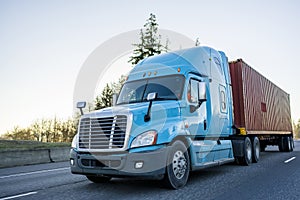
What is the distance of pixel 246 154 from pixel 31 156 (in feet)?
30.5

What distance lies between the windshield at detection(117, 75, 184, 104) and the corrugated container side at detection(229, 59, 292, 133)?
439cm

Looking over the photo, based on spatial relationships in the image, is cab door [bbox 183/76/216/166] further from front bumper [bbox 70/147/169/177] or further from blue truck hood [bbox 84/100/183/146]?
front bumper [bbox 70/147/169/177]

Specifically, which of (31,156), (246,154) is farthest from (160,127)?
(31,156)

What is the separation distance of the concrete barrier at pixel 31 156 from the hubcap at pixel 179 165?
8766 millimetres

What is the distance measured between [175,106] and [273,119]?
10634 mm

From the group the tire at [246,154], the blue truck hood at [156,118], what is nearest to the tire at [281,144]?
the tire at [246,154]

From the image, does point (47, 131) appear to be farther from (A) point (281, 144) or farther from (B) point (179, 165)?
(B) point (179, 165)

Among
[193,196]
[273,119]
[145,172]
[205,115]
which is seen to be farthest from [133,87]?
[273,119]

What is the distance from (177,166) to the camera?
19.9 feet

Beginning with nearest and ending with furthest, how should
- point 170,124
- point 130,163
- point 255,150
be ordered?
1. point 130,163
2. point 170,124
3. point 255,150

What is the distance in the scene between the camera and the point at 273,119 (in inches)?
597

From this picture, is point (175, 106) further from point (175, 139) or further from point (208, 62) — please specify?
point (208, 62)

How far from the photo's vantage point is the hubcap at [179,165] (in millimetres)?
6020

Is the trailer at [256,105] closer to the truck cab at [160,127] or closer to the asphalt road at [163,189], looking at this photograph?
the truck cab at [160,127]
